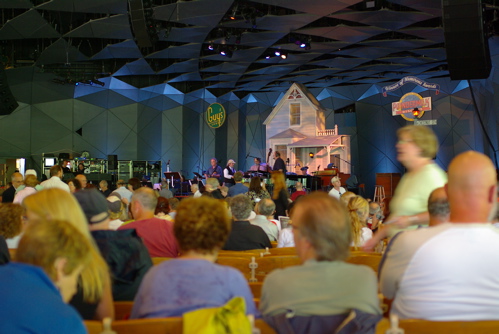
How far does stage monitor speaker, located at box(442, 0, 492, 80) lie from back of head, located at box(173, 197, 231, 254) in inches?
341

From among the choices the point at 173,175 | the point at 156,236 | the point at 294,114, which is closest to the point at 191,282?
the point at 156,236

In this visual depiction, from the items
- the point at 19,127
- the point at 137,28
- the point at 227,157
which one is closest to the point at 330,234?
the point at 137,28

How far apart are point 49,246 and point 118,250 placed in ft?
3.87

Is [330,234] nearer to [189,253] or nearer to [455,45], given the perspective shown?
[189,253]

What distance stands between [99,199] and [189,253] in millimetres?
977

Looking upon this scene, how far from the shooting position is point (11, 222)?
4457 mm

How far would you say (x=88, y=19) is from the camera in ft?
56.2

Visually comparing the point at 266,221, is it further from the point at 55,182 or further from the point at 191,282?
the point at 55,182

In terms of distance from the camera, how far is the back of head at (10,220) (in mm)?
4406

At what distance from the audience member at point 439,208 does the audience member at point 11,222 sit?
351 cm

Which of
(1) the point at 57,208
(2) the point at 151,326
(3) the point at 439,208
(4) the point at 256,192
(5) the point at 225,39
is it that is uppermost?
(5) the point at 225,39

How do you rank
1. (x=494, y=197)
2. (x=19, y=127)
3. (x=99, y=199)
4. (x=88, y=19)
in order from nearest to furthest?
(x=494, y=197), (x=99, y=199), (x=88, y=19), (x=19, y=127)

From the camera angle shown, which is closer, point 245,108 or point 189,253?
point 189,253

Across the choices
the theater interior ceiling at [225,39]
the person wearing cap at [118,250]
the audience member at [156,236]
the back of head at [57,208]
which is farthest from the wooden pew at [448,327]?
the theater interior ceiling at [225,39]
